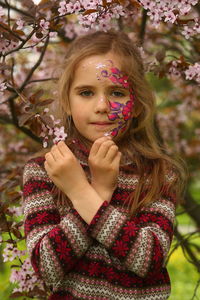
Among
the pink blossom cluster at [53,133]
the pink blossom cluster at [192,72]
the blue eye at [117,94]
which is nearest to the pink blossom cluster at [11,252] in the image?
Result: the pink blossom cluster at [53,133]

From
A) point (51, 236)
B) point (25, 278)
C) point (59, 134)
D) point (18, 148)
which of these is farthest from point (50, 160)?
point (18, 148)

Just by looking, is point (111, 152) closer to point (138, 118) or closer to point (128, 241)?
point (128, 241)

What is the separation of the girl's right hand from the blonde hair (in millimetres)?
164

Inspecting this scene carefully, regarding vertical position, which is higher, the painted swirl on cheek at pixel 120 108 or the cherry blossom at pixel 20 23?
the cherry blossom at pixel 20 23

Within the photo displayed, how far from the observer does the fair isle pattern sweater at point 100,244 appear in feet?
5.91

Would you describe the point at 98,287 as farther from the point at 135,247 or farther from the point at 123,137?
the point at 123,137

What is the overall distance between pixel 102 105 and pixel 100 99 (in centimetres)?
4

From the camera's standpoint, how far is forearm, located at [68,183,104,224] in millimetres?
1831

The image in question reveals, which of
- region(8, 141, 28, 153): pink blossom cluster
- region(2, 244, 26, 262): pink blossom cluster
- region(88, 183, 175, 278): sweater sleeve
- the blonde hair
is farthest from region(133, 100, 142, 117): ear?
region(8, 141, 28, 153): pink blossom cluster

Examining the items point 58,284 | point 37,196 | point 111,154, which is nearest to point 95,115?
point 111,154

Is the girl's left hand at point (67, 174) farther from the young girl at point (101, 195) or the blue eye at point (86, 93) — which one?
the blue eye at point (86, 93)

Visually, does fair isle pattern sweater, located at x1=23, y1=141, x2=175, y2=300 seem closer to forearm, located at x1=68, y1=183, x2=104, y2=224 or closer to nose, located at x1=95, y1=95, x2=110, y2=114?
forearm, located at x1=68, y1=183, x2=104, y2=224

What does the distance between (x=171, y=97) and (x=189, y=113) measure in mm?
446

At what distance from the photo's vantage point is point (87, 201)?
72.8 inches
